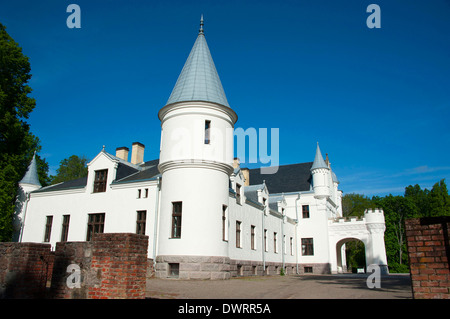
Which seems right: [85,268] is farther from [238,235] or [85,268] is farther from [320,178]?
[320,178]

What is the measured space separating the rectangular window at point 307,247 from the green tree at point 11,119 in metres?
26.9

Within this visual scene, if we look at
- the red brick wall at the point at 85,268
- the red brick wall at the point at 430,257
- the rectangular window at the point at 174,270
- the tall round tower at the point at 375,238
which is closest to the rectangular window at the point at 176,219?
the rectangular window at the point at 174,270

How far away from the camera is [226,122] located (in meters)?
20.2

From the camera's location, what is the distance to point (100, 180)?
957 inches

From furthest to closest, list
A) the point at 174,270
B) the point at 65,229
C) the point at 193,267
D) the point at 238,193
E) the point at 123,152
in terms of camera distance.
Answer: the point at 123,152, the point at 65,229, the point at 238,193, the point at 174,270, the point at 193,267

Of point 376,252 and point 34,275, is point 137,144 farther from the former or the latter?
point 376,252

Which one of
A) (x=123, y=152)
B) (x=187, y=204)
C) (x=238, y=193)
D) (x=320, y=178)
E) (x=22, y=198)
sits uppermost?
(x=123, y=152)

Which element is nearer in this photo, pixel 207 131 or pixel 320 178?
pixel 207 131

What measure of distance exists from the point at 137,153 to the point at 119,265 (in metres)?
23.6

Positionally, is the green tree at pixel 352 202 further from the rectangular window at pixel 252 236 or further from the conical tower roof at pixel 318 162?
the rectangular window at pixel 252 236

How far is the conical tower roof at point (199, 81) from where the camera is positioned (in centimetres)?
1964

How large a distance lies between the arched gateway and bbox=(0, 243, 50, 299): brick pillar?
108 ft

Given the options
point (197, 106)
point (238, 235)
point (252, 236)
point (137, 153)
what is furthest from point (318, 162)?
point (197, 106)
